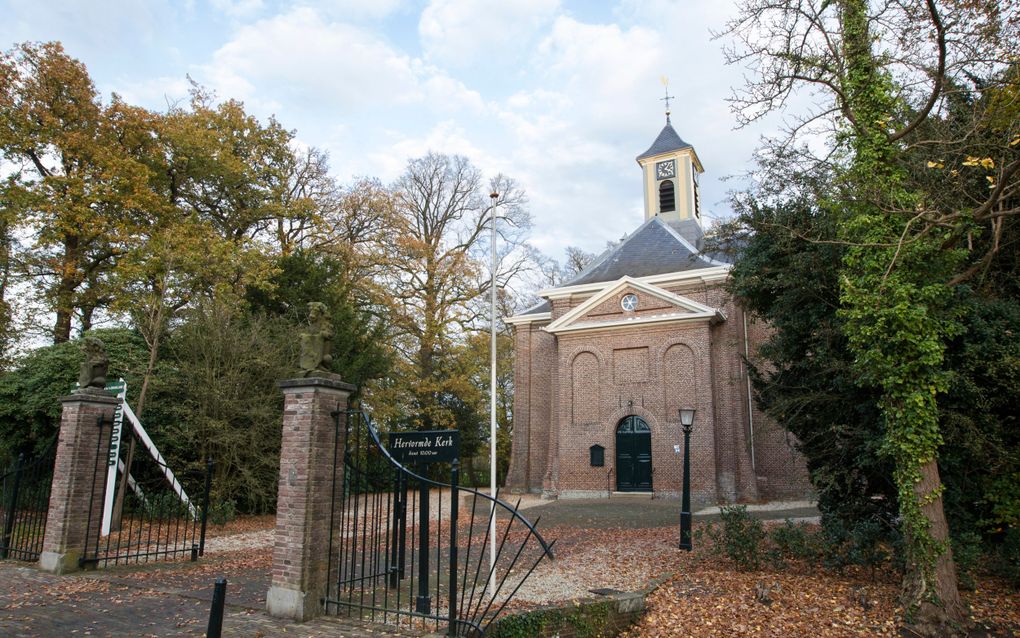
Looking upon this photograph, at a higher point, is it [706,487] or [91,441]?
[91,441]

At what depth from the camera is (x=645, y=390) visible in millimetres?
22859

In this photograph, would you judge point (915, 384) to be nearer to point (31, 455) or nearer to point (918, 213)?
point (918, 213)

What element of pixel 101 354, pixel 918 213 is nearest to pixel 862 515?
pixel 918 213

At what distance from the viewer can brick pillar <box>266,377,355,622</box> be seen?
247 inches

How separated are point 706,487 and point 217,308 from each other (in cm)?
1637

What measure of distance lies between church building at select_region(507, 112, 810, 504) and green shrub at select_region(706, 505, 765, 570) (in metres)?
10.7

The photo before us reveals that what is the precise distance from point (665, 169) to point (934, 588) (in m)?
26.0

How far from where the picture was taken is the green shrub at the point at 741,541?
9.32 metres

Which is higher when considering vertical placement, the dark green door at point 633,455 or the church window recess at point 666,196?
the church window recess at point 666,196

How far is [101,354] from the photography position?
9.34 metres

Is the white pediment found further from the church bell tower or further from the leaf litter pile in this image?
the leaf litter pile

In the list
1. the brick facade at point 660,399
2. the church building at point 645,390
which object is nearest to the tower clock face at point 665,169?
the church building at point 645,390

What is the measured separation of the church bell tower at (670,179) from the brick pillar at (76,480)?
1015 inches

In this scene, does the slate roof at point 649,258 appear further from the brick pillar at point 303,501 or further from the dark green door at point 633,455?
the brick pillar at point 303,501
